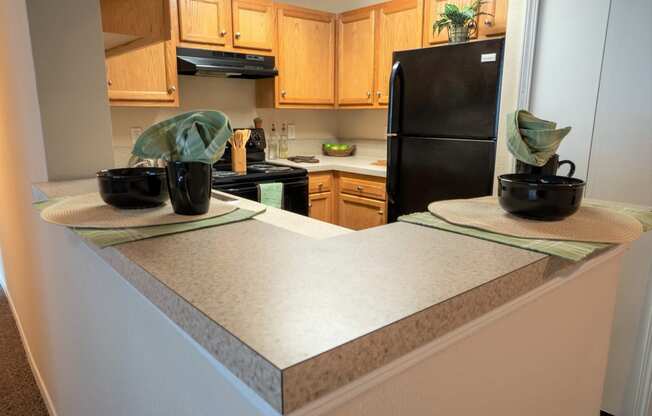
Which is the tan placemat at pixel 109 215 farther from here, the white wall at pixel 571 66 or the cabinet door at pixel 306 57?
the cabinet door at pixel 306 57

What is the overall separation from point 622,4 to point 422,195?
1.32 meters

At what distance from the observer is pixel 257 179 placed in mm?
2934

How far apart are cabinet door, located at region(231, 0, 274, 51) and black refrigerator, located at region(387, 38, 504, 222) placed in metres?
1.09

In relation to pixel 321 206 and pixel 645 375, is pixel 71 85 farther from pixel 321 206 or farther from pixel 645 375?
pixel 645 375

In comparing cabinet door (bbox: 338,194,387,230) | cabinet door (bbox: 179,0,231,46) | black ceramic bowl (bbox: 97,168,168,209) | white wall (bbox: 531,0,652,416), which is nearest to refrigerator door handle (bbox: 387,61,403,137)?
cabinet door (bbox: 338,194,387,230)

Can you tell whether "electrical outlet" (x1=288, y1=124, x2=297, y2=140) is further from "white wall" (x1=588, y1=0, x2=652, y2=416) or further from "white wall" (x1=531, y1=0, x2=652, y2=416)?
"white wall" (x1=588, y1=0, x2=652, y2=416)

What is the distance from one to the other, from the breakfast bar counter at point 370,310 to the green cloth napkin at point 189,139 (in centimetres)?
16

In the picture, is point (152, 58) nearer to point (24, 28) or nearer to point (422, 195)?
point (24, 28)

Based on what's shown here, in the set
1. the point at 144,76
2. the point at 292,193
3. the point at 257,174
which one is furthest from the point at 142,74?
the point at 292,193

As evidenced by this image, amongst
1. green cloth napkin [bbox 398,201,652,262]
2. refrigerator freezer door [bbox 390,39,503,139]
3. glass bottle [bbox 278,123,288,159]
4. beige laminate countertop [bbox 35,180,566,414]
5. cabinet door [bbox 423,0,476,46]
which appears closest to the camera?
beige laminate countertop [bbox 35,180,566,414]

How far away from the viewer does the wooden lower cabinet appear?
3.17m

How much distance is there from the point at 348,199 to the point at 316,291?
2.84 metres

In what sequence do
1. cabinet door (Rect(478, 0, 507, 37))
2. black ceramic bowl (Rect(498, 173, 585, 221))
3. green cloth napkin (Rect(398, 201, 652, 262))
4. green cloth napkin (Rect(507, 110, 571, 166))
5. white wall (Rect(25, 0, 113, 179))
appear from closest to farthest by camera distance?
1. green cloth napkin (Rect(398, 201, 652, 262))
2. black ceramic bowl (Rect(498, 173, 585, 221))
3. green cloth napkin (Rect(507, 110, 571, 166))
4. white wall (Rect(25, 0, 113, 179))
5. cabinet door (Rect(478, 0, 507, 37))

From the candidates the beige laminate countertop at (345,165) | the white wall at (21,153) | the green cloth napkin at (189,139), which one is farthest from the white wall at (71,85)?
the beige laminate countertop at (345,165)
